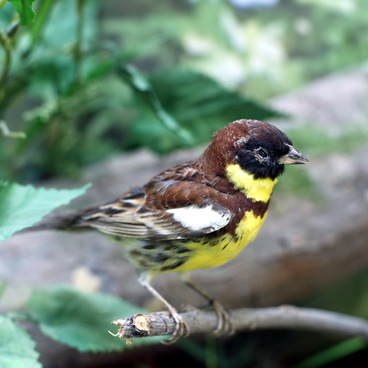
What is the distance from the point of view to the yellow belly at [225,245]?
55.7 inches

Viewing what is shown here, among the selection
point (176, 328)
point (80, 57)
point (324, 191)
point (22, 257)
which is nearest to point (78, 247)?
point (22, 257)

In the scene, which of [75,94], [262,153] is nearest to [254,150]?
[262,153]

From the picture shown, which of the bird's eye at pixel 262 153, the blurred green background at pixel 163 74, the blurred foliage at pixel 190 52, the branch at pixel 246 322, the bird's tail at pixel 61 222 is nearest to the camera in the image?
the branch at pixel 246 322

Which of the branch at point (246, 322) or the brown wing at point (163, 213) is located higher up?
the brown wing at point (163, 213)

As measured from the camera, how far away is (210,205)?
141 cm

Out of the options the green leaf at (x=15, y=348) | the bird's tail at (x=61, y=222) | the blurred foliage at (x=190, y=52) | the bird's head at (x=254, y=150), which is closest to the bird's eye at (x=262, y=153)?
the bird's head at (x=254, y=150)

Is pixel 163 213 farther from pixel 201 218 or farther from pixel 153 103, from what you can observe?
pixel 153 103

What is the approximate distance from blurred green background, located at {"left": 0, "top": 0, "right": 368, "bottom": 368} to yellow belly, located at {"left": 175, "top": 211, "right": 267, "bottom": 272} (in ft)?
2.22

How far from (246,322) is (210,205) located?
1.52 feet

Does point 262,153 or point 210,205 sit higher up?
point 262,153

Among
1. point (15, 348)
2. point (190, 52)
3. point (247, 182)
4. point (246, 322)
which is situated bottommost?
point (15, 348)

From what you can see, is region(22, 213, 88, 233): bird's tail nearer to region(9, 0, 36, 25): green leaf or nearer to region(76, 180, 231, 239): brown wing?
region(76, 180, 231, 239): brown wing

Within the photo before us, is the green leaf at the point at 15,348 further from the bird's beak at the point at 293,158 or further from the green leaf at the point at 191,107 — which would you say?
the green leaf at the point at 191,107

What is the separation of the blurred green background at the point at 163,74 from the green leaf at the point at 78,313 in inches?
22.4
